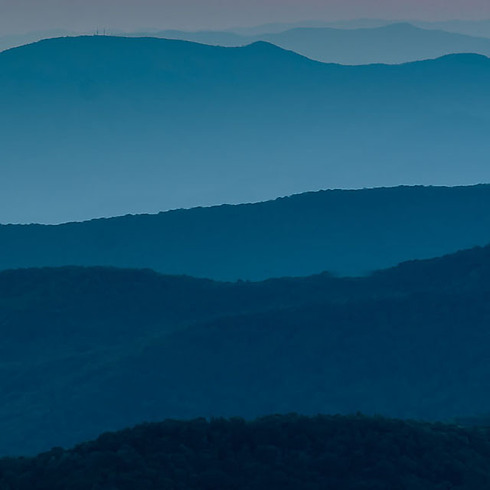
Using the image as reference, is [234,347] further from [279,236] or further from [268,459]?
[279,236]

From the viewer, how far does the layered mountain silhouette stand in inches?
1372

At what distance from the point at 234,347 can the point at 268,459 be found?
1959 centimetres

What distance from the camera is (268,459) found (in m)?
19.8

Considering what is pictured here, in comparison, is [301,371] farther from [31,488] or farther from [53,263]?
[53,263]

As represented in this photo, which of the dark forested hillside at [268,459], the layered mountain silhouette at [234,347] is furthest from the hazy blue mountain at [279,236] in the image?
the dark forested hillside at [268,459]

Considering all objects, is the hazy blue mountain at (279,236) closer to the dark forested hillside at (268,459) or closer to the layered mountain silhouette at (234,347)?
the layered mountain silhouette at (234,347)

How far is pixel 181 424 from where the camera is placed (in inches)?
830

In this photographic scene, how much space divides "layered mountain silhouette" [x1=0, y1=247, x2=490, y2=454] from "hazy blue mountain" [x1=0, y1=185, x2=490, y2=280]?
18428 millimetres

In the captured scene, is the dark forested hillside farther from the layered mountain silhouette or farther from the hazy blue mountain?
the hazy blue mountain

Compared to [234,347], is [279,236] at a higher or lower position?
higher

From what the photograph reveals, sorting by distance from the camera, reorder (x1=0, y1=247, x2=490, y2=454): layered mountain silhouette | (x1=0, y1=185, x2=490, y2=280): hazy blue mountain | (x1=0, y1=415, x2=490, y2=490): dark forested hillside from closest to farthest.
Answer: (x1=0, y1=415, x2=490, y2=490): dark forested hillside < (x1=0, y1=247, x2=490, y2=454): layered mountain silhouette < (x1=0, y1=185, x2=490, y2=280): hazy blue mountain

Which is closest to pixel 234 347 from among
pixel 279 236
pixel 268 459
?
pixel 268 459

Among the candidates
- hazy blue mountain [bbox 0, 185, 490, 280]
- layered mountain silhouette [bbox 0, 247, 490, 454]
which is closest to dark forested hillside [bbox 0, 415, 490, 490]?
layered mountain silhouette [bbox 0, 247, 490, 454]

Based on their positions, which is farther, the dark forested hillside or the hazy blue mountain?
the hazy blue mountain
